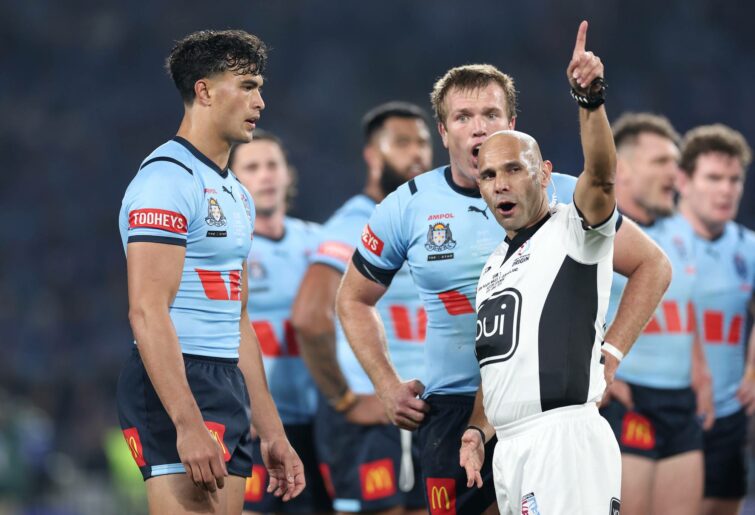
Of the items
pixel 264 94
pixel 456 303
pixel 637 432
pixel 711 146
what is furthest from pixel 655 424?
pixel 264 94

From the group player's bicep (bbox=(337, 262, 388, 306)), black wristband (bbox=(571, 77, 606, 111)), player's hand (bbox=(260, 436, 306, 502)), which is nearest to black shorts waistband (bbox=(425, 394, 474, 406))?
player's bicep (bbox=(337, 262, 388, 306))

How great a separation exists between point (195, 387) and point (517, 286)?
1.15 meters

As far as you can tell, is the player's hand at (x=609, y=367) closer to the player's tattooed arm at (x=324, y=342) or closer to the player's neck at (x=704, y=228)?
the player's tattooed arm at (x=324, y=342)

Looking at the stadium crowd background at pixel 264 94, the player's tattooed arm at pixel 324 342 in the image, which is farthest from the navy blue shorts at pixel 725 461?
the stadium crowd background at pixel 264 94

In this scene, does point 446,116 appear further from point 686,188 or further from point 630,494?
point 686,188

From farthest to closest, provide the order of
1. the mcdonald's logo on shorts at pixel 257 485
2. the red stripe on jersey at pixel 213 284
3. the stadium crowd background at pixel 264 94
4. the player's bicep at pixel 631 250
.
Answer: the stadium crowd background at pixel 264 94 → the mcdonald's logo on shorts at pixel 257 485 → the player's bicep at pixel 631 250 → the red stripe on jersey at pixel 213 284

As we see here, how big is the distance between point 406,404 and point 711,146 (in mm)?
3630

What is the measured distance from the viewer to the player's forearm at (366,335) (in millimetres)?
4461

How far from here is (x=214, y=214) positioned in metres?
3.83

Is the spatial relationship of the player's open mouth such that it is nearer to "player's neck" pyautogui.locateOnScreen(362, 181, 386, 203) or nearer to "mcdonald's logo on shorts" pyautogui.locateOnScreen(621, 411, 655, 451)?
"mcdonald's logo on shorts" pyautogui.locateOnScreen(621, 411, 655, 451)

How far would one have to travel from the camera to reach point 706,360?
22.0 feet

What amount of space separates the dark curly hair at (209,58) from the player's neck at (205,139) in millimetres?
97

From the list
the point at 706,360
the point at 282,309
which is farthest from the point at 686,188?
the point at 282,309

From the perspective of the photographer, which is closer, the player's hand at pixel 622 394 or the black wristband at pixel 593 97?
the black wristband at pixel 593 97
